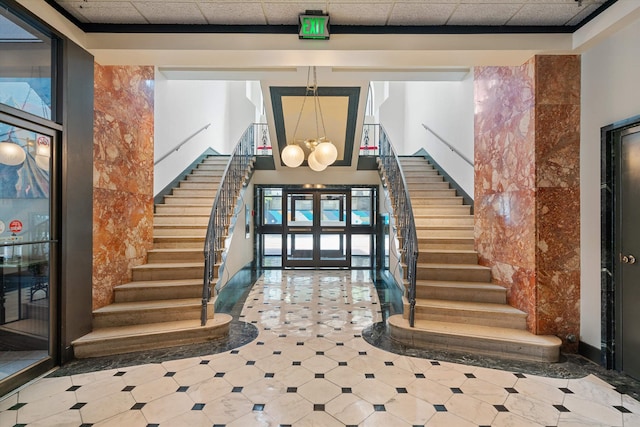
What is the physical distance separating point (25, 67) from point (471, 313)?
5.24 metres

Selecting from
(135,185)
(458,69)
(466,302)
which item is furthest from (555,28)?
(135,185)

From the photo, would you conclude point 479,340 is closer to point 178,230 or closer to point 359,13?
point 359,13

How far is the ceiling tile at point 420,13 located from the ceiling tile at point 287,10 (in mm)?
691

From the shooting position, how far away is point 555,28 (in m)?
3.53

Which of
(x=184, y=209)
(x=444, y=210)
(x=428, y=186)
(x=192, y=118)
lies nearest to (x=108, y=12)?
(x=184, y=209)

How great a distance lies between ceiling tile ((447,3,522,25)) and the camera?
311 centimetres

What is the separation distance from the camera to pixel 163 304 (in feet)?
14.1

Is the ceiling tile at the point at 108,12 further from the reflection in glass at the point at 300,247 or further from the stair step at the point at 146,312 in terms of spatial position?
the reflection in glass at the point at 300,247

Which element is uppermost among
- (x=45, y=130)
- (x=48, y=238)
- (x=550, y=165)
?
(x=45, y=130)

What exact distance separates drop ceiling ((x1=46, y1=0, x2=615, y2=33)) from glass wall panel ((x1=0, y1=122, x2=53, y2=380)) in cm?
132

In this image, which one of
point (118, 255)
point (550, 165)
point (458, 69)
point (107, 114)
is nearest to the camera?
point (550, 165)

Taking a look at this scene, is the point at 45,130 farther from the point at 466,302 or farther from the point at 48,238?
the point at 466,302

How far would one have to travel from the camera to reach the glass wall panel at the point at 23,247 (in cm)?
295

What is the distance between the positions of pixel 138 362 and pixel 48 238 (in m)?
1.51
